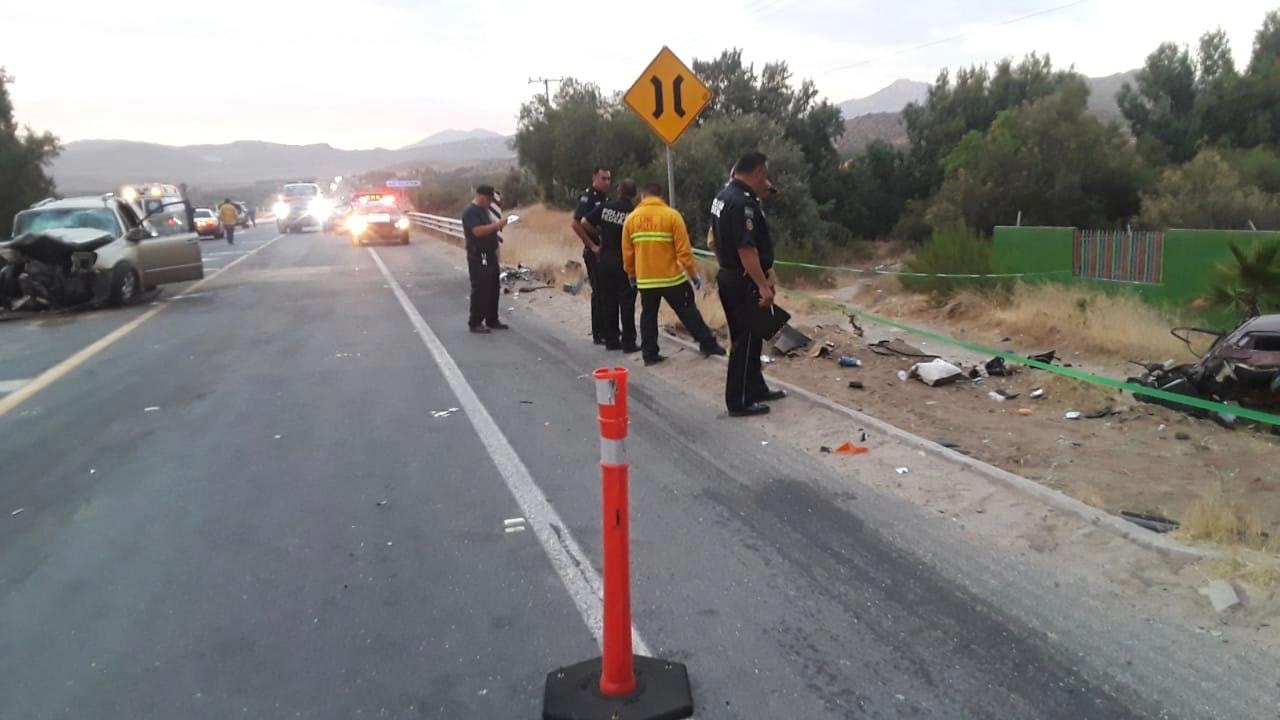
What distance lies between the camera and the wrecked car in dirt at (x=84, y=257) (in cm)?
1534

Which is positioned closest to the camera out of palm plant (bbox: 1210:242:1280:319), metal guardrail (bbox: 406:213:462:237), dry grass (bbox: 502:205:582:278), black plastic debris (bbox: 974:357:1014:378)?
black plastic debris (bbox: 974:357:1014:378)

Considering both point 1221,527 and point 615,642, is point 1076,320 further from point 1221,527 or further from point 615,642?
point 615,642

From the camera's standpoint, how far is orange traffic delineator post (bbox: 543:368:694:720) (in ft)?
11.4

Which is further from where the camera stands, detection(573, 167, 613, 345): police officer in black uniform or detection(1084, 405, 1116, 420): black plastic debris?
detection(573, 167, 613, 345): police officer in black uniform

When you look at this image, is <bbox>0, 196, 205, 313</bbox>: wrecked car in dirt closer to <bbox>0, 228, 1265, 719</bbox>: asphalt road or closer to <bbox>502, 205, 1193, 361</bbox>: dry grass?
<bbox>502, 205, 1193, 361</bbox>: dry grass

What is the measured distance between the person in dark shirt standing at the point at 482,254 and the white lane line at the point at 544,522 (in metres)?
3.28

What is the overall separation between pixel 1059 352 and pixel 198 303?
13447mm

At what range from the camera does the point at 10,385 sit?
33.0 feet

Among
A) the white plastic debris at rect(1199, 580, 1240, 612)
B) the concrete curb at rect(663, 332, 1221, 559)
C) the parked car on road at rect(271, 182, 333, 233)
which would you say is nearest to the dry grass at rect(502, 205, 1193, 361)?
the concrete curb at rect(663, 332, 1221, 559)

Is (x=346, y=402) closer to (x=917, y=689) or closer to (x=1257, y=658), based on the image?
(x=917, y=689)

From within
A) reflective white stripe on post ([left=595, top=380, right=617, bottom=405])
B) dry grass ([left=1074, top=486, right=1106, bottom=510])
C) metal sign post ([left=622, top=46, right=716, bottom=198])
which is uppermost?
metal sign post ([left=622, top=46, right=716, bottom=198])

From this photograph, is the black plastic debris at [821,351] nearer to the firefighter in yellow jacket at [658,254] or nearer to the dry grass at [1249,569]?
the firefighter in yellow jacket at [658,254]

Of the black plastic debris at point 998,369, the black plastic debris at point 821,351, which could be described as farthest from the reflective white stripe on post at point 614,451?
the black plastic debris at point 821,351

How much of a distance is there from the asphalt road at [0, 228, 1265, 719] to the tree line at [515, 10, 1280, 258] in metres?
17.1
